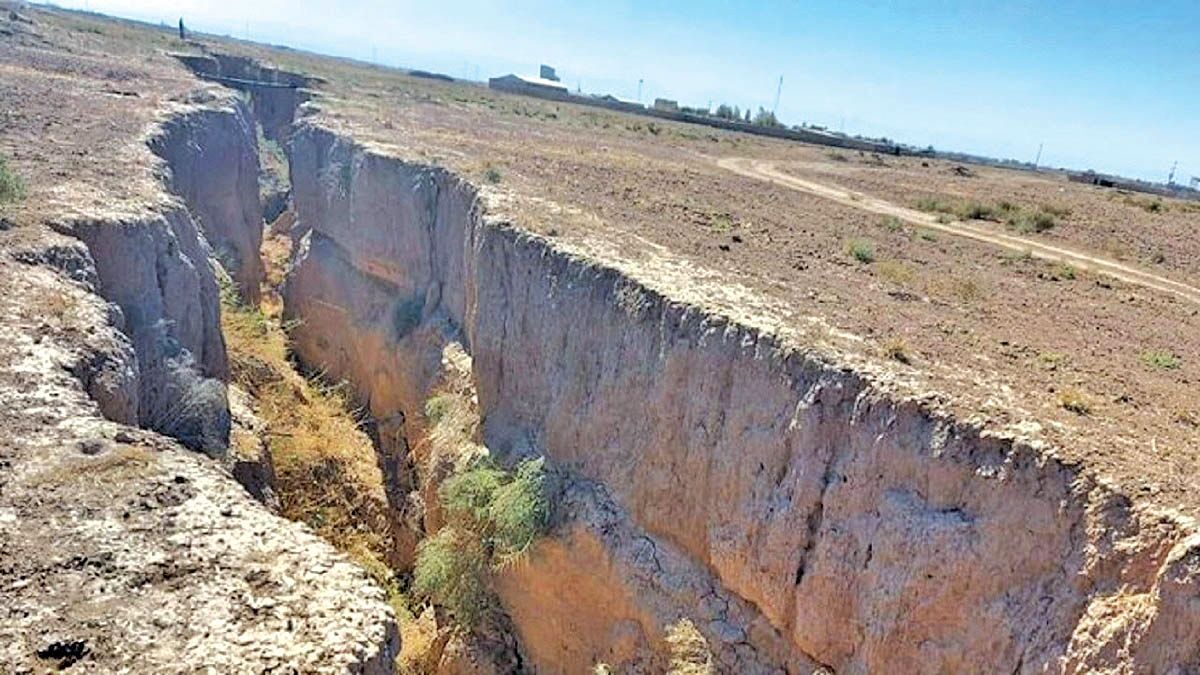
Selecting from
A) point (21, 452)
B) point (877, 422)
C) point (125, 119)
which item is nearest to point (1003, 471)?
point (877, 422)

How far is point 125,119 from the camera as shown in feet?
63.1

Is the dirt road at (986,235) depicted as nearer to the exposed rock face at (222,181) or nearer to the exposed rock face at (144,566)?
the exposed rock face at (222,181)

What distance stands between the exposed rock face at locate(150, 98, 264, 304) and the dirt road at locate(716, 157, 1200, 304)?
46.6 ft

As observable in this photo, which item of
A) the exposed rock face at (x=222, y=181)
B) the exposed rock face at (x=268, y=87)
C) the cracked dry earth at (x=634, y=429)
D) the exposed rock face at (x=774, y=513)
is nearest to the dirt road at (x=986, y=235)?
the cracked dry earth at (x=634, y=429)

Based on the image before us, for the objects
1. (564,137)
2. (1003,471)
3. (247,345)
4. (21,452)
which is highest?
(564,137)

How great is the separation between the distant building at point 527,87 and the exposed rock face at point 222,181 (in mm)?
45019

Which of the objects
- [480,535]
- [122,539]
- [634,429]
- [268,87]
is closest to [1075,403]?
[634,429]

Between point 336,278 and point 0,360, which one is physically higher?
point 0,360

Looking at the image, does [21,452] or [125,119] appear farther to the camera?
[125,119]

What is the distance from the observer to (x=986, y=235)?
2072 centimetres

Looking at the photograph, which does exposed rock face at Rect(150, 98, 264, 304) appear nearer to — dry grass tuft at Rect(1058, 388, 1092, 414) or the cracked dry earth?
the cracked dry earth

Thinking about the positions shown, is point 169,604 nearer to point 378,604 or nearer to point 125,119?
point 378,604

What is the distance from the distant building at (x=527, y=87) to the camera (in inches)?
2670

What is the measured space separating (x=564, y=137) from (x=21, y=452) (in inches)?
1053
